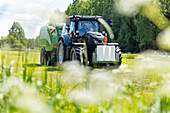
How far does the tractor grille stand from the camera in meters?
8.99

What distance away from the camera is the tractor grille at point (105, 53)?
29.5 feet

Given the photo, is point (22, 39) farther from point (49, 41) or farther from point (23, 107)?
point (49, 41)

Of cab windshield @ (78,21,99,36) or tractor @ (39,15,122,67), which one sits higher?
cab windshield @ (78,21,99,36)

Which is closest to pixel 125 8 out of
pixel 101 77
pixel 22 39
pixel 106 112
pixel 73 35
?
pixel 101 77

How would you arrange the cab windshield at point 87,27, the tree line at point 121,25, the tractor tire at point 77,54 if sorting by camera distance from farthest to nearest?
the tree line at point 121,25, the cab windshield at point 87,27, the tractor tire at point 77,54

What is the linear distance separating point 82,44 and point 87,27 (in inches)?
47.2

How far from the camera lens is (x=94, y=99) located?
1768 millimetres

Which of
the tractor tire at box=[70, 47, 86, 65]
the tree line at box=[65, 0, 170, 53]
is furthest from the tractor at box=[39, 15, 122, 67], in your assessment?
the tree line at box=[65, 0, 170, 53]

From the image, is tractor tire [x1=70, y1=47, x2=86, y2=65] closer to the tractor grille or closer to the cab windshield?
the tractor grille

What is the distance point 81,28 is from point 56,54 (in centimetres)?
205

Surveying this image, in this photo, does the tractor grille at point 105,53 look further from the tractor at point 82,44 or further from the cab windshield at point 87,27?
the cab windshield at point 87,27

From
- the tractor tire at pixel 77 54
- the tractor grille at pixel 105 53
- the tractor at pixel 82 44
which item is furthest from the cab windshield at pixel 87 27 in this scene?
the tractor grille at pixel 105 53

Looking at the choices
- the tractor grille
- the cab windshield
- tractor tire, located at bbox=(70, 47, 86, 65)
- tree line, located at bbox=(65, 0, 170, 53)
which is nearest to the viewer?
tractor tire, located at bbox=(70, 47, 86, 65)

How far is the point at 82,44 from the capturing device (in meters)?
9.30
